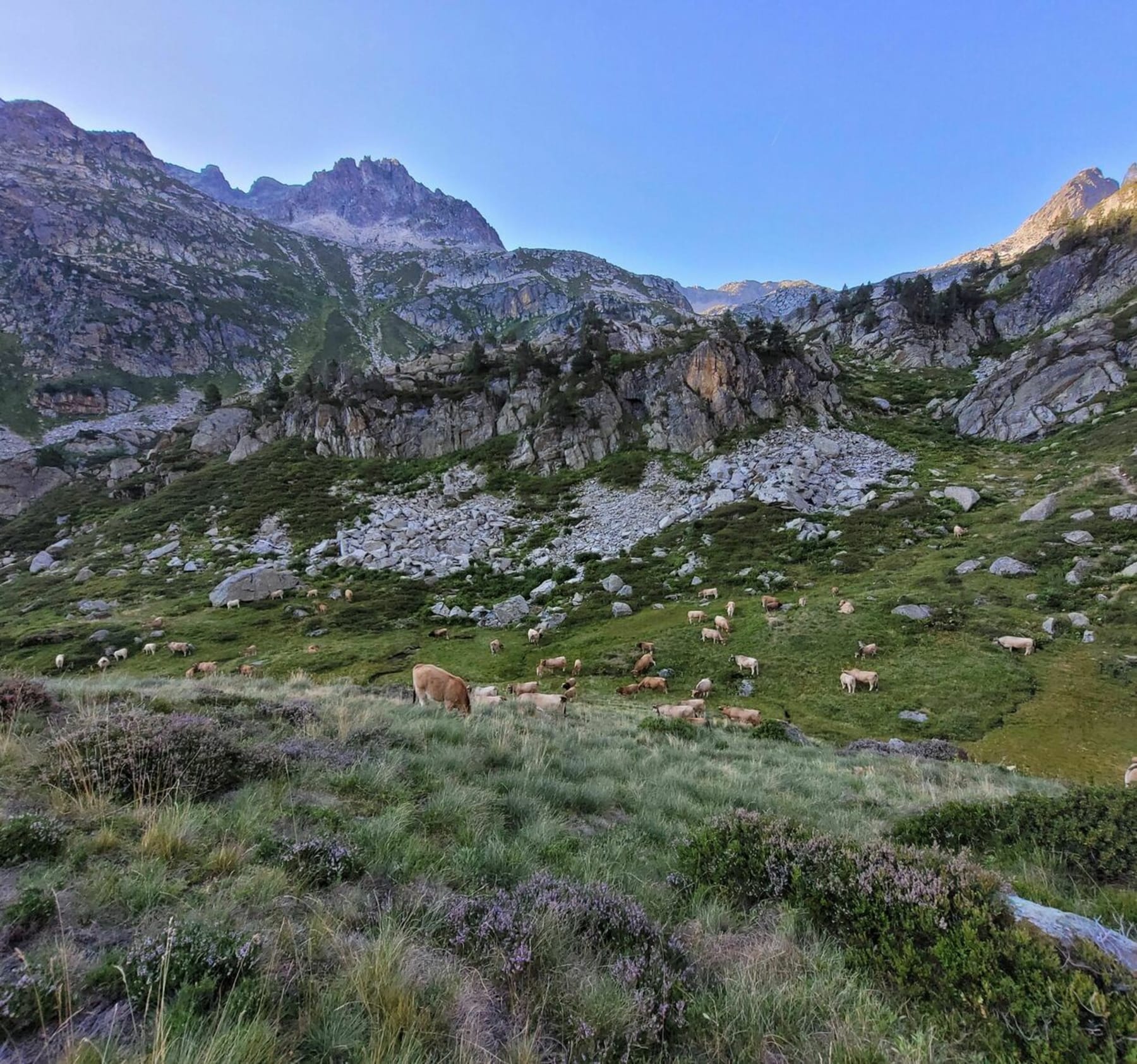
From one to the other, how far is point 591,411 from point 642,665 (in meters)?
42.6

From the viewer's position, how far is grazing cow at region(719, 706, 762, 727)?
60.0ft

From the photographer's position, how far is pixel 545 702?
17719mm

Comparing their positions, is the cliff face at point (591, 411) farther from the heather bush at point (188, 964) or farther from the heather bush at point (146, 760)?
the heather bush at point (188, 964)

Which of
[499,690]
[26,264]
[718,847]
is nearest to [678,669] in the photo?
[499,690]

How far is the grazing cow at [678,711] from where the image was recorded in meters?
18.0

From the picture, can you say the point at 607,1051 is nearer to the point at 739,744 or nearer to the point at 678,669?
the point at 739,744

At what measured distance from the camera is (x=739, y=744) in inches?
548

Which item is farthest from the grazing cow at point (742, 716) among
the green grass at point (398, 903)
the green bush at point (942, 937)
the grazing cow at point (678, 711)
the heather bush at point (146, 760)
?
the heather bush at point (146, 760)

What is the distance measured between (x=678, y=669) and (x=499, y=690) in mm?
8880

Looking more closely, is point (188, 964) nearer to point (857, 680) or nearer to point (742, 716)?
point (742, 716)

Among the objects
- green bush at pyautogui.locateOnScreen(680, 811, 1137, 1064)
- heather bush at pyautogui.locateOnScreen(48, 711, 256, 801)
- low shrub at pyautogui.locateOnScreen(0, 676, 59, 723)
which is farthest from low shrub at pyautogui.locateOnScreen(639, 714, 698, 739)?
low shrub at pyautogui.locateOnScreen(0, 676, 59, 723)

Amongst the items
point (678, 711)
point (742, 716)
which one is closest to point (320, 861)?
point (678, 711)

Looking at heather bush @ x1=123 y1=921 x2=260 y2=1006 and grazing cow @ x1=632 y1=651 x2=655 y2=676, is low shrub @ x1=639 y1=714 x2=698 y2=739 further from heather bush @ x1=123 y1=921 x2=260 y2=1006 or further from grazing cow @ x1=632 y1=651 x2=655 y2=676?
heather bush @ x1=123 y1=921 x2=260 y2=1006

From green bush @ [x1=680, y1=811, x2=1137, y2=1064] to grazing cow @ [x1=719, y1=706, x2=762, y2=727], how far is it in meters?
14.2
